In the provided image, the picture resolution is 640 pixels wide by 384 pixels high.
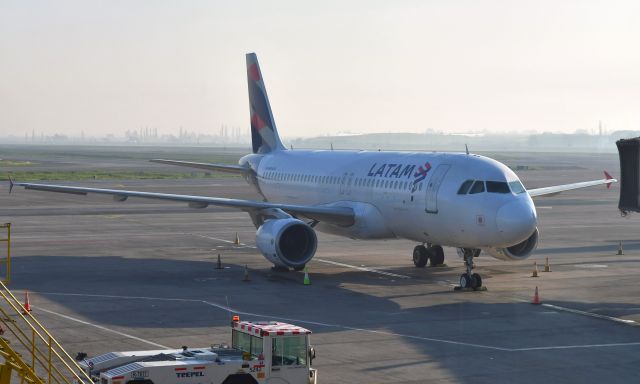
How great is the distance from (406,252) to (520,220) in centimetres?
1337

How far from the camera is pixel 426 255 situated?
39.8m

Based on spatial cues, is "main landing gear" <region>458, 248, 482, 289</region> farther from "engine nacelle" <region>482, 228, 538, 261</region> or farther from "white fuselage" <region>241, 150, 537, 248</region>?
"engine nacelle" <region>482, 228, 538, 261</region>

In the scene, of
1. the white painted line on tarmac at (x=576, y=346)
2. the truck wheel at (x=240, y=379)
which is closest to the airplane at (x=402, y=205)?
the white painted line on tarmac at (x=576, y=346)

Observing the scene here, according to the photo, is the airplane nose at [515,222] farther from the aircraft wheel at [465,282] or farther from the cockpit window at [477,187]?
the aircraft wheel at [465,282]

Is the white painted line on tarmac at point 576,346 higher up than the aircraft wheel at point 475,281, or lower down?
lower down

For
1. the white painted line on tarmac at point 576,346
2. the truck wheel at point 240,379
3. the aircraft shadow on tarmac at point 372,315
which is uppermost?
the truck wheel at point 240,379

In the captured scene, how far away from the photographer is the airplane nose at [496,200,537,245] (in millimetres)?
32281

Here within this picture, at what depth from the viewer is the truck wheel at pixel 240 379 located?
18562mm

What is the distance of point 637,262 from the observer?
4184 centimetres

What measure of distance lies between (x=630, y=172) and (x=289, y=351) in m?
18.8

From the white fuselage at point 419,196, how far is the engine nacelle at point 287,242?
9.41ft

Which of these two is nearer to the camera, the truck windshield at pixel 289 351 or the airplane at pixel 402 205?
the truck windshield at pixel 289 351

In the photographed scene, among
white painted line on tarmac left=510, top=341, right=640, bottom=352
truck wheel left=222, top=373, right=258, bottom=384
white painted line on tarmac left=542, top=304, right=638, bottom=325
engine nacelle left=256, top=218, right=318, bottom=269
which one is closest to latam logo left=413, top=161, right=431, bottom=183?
engine nacelle left=256, top=218, right=318, bottom=269

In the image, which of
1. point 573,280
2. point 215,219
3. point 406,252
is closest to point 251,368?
point 573,280
